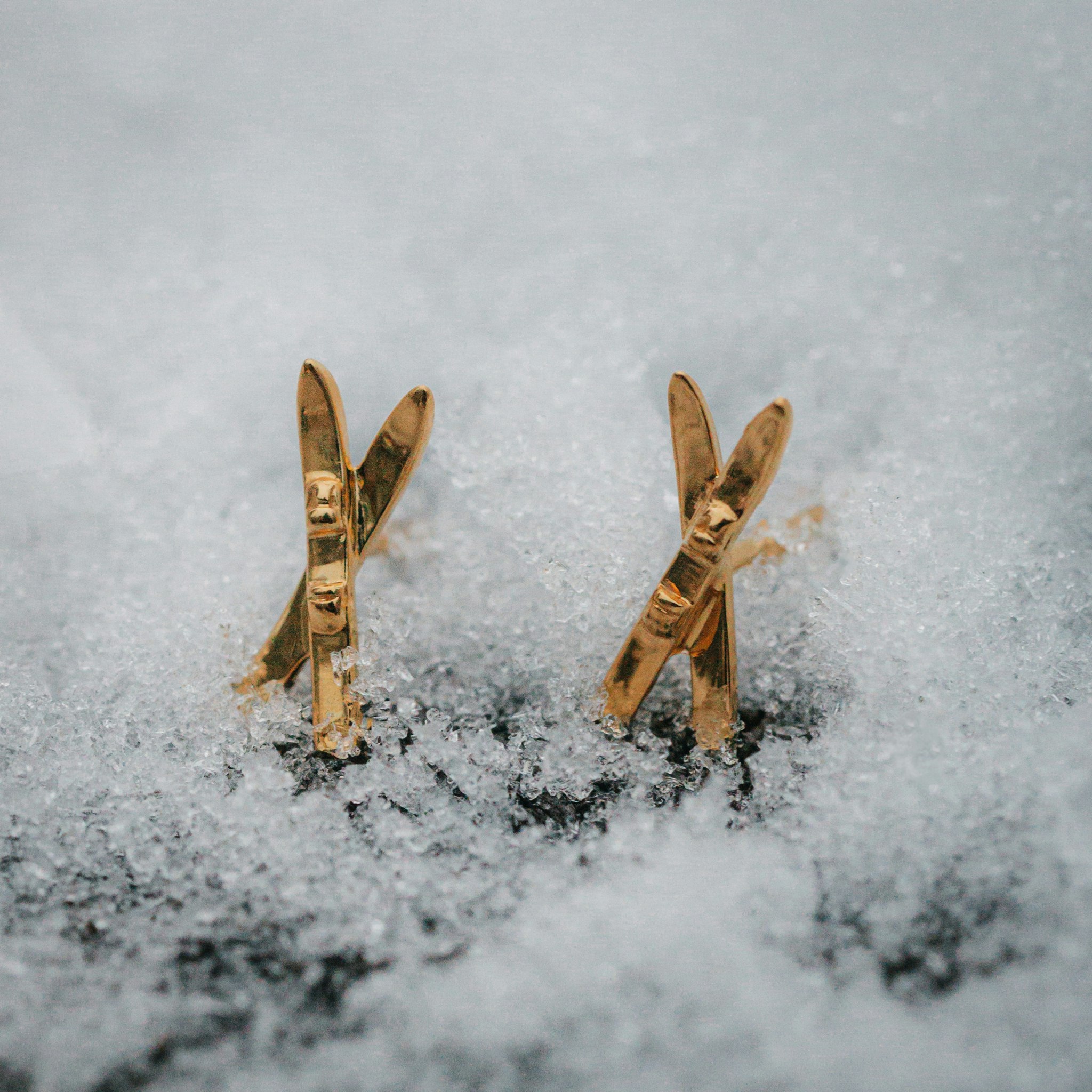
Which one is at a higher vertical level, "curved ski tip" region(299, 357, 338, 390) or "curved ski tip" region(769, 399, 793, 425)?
"curved ski tip" region(299, 357, 338, 390)

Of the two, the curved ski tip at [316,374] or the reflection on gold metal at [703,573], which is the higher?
the curved ski tip at [316,374]

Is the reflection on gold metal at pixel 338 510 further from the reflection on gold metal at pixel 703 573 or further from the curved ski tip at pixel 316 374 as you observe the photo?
the reflection on gold metal at pixel 703 573

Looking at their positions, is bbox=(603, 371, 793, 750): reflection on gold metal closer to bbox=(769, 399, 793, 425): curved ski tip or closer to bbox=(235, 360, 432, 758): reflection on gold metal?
bbox=(769, 399, 793, 425): curved ski tip

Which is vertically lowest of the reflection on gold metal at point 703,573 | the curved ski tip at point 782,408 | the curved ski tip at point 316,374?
the reflection on gold metal at point 703,573

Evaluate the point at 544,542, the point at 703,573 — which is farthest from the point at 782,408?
the point at 544,542

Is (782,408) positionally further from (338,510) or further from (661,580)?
(338,510)

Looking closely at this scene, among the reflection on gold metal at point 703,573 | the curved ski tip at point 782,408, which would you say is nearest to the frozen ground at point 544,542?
the reflection on gold metal at point 703,573

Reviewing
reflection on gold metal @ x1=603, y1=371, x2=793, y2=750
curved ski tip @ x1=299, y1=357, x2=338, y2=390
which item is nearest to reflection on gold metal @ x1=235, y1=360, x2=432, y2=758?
curved ski tip @ x1=299, y1=357, x2=338, y2=390
